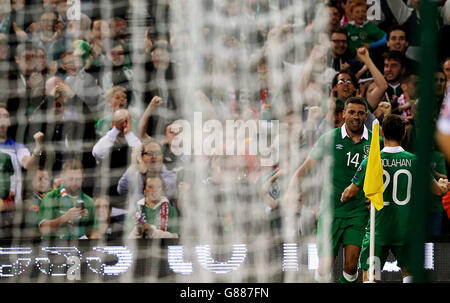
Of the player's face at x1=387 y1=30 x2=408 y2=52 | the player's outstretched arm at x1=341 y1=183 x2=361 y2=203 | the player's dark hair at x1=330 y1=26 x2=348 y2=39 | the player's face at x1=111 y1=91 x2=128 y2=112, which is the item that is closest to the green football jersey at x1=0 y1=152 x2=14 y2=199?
the player's face at x1=111 y1=91 x2=128 y2=112

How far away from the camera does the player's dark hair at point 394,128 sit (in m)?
3.88

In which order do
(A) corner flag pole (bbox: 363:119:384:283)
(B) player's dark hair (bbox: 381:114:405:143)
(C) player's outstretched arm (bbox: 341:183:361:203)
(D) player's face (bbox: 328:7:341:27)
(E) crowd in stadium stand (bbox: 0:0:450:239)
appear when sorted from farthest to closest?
(D) player's face (bbox: 328:7:341:27) → (E) crowd in stadium stand (bbox: 0:0:450:239) → (C) player's outstretched arm (bbox: 341:183:361:203) → (B) player's dark hair (bbox: 381:114:405:143) → (A) corner flag pole (bbox: 363:119:384:283)

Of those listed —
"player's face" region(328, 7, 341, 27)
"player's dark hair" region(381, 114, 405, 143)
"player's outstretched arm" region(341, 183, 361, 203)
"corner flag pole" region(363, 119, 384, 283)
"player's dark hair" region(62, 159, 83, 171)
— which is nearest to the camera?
"corner flag pole" region(363, 119, 384, 283)

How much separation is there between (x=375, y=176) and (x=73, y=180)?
1.67 m

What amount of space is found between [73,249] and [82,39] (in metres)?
1.21

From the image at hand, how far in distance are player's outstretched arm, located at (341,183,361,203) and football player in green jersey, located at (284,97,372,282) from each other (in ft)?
0.15

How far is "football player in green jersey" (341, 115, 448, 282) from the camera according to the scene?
3912 mm

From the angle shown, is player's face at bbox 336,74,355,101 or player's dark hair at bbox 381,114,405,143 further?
player's face at bbox 336,74,355,101

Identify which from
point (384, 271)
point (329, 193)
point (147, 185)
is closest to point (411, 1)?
point (329, 193)

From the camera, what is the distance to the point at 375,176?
378 cm

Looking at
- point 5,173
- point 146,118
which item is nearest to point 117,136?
point 146,118

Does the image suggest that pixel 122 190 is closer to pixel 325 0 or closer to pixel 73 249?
pixel 73 249

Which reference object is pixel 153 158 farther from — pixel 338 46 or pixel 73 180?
pixel 338 46

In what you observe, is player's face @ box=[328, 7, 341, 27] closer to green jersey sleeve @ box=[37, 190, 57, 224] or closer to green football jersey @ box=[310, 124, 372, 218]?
green football jersey @ box=[310, 124, 372, 218]
